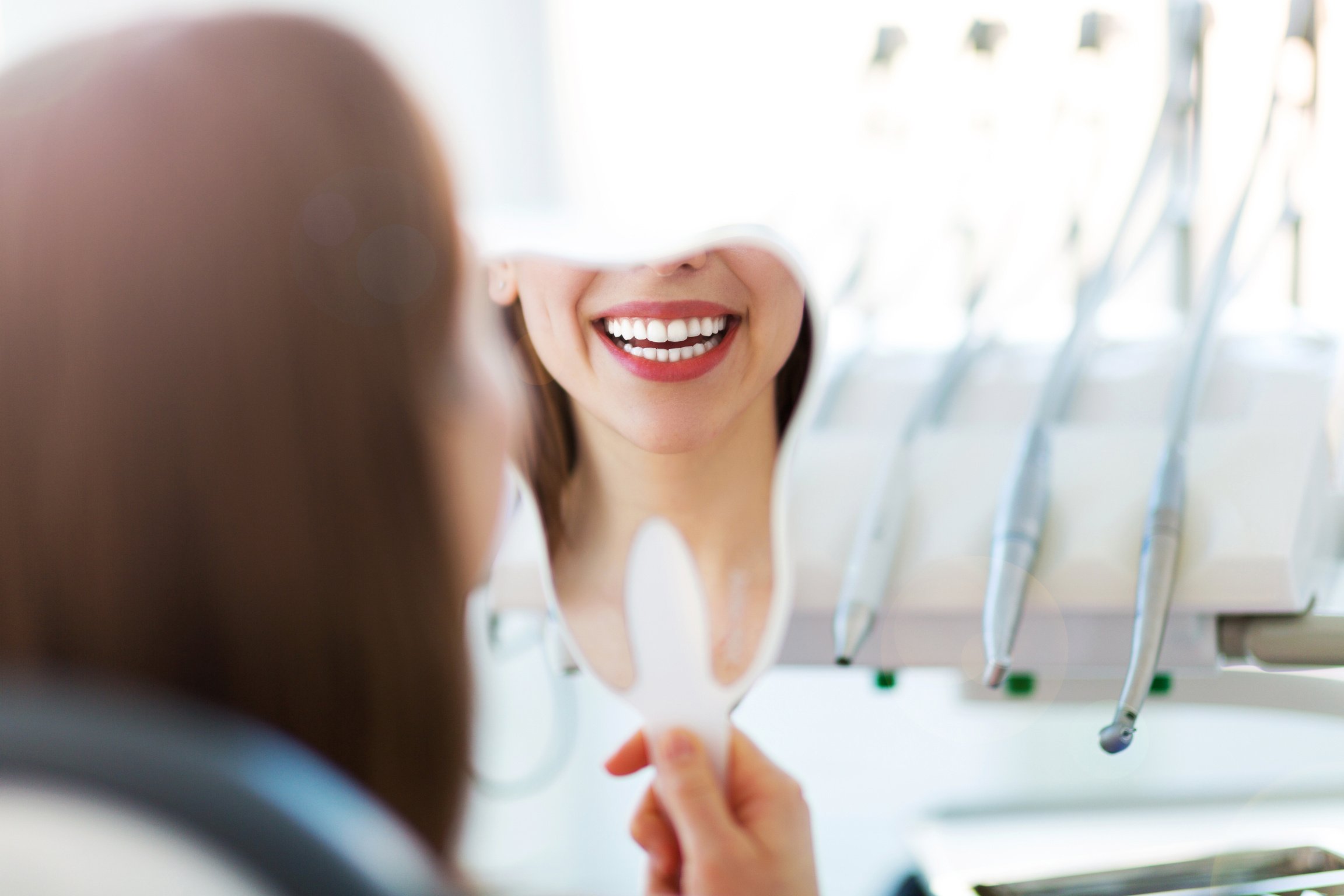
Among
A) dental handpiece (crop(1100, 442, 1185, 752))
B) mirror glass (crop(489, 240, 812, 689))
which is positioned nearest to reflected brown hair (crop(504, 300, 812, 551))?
mirror glass (crop(489, 240, 812, 689))

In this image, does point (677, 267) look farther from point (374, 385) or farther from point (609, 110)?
point (609, 110)

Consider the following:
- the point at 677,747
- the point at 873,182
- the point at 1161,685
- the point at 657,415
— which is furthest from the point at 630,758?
the point at 873,182

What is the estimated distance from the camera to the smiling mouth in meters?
0.33

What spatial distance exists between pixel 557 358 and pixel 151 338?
13 centimetres

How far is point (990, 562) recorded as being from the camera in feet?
1.20

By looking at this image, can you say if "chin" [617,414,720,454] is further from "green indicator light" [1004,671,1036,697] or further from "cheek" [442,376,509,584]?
"green indicator light" [1004,671,1036,697]

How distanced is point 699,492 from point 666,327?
0.06 metres

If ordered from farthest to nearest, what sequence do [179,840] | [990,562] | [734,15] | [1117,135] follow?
[734,15]
[1117,135]
[990,562]
[179,840]

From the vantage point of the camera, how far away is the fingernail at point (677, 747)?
36cm

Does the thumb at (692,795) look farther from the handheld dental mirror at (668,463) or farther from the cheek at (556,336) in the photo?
the cheek at (556,336)

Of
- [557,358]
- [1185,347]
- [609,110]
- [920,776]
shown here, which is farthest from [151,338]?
[609,110]

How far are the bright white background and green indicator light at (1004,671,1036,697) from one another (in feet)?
0.10

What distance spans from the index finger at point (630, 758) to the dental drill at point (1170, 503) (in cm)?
15

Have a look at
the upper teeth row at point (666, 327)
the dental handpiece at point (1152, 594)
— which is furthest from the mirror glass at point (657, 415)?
the dental handpiece at point (1152, 594)
